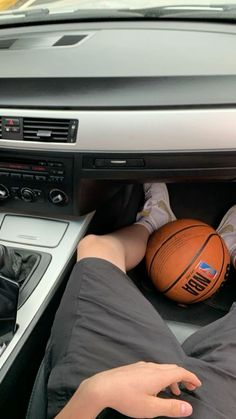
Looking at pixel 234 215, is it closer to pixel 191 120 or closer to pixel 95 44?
pixel 191 120

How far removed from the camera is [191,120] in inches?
34.4

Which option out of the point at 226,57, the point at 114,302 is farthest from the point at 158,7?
the point at 114,302

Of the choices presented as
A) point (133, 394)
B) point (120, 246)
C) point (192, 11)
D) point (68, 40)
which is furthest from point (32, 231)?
point (192, 11)

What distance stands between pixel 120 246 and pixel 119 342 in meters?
0.34

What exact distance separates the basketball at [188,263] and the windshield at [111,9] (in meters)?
0.53

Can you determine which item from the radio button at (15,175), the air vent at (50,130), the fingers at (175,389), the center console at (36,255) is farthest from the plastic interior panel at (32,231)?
the fingers at (175,389)

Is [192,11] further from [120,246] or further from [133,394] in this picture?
[133,394]

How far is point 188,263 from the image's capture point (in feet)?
3.46

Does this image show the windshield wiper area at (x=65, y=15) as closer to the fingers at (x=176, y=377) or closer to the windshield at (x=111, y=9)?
the windshield at (x=111, y=9)

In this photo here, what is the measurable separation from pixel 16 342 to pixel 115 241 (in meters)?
0.34

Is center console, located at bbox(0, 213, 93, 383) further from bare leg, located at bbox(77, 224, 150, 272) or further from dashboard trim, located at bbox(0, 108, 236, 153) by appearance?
dashboard trim, located at bbox(0, 108, 236, 153)

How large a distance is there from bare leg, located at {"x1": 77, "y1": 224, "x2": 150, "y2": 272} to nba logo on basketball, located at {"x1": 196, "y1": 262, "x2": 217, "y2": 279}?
153mm

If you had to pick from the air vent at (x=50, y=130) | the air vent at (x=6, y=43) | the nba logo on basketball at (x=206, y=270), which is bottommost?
the nba logo on basketball at (x=206, y=270)

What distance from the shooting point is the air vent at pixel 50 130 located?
0.91 metres
